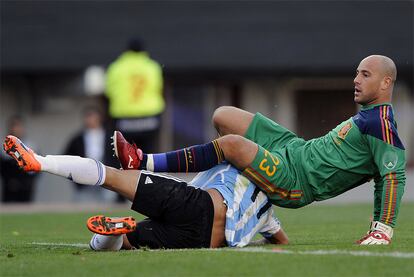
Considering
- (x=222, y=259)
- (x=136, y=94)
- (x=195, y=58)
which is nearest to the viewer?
(x=222, y=259)

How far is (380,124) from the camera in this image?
8.12 m

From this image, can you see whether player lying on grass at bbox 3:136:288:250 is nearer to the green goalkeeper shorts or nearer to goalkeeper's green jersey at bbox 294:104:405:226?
the green goalkeeper shorts

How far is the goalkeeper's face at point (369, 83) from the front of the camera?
833 centimetres

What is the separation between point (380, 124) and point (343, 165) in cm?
48

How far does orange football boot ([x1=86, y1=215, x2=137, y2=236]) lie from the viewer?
24.4ft

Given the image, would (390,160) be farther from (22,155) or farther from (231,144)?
(22,155)

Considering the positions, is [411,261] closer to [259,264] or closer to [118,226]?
[259,264]

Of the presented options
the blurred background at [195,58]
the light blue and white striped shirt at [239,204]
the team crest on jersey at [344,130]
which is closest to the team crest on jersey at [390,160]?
the team crest on jersey at [344,130]

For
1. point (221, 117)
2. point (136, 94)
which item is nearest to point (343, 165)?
point (221, 117)

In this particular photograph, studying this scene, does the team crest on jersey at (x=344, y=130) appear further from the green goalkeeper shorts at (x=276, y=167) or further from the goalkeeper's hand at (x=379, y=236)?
the goalkeeper's hand at (x=379, y=236)

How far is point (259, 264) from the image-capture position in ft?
21.6

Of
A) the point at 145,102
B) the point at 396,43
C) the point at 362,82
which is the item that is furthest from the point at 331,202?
the point at 362,82

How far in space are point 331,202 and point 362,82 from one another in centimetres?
1036

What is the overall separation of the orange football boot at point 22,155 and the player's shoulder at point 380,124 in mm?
2624
